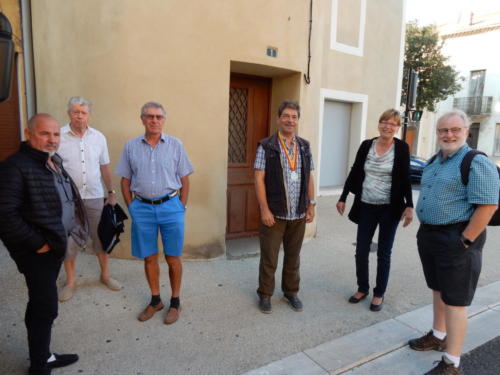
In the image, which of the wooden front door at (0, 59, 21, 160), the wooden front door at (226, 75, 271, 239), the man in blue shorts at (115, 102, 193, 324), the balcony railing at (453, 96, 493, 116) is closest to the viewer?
the man in blue shorts at (115, 102, 193, 324)

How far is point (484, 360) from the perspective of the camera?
9.14 feet

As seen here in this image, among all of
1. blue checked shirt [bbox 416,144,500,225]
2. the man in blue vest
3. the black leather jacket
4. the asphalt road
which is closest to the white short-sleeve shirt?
the black leather jacket

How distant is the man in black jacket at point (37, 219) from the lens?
1.98 meters

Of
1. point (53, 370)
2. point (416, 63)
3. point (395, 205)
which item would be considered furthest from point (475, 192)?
point (416, 63)

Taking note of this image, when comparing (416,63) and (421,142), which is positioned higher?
(416,63)

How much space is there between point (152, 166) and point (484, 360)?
3.06 m

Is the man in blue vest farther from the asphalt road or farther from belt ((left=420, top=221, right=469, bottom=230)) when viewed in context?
the asphalt road

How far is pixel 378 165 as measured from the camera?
3309 millimetres

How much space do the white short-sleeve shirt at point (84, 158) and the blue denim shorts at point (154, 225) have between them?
0.64m

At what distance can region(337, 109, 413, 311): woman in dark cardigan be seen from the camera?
3.26 m

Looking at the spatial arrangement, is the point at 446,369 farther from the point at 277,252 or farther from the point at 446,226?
the point at 277,252

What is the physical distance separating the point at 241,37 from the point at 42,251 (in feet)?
10.9

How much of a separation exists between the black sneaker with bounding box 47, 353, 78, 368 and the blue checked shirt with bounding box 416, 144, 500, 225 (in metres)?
2.70

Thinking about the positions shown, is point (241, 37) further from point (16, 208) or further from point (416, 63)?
point (416, 63)
